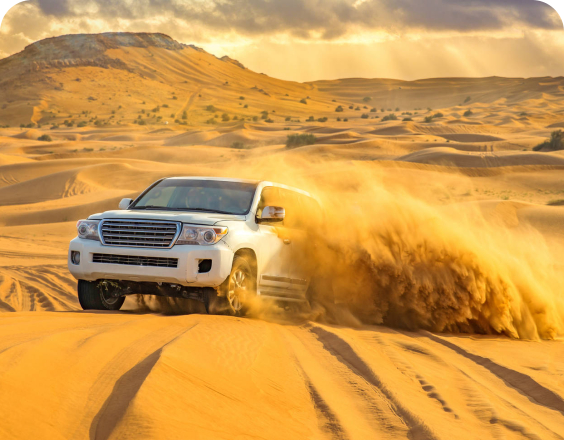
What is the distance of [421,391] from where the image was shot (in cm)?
514

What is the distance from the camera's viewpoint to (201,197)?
8.67 meters

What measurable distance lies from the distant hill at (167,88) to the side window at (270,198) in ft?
222

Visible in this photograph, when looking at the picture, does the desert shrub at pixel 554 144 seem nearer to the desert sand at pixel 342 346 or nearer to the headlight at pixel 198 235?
the desert sand at pixel 342 346

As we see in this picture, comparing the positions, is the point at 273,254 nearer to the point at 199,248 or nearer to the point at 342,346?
the point at 199,248

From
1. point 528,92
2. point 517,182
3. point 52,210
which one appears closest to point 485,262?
point 52,210

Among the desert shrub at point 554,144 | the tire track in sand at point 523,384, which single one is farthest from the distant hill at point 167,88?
the tire track in sand at point 523,384

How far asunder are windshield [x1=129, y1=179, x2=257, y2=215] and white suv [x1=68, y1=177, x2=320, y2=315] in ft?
0.04

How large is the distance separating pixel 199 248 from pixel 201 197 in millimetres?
1436

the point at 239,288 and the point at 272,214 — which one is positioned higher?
the point at 272,214

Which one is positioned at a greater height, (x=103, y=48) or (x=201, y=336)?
(x=103, y=48)

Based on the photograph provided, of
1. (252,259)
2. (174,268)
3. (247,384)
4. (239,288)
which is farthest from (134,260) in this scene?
(247,384)

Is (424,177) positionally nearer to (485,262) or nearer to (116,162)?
(116,162)

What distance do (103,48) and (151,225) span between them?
11954 centimetres

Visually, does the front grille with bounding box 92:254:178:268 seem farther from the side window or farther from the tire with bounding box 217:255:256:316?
the side window
